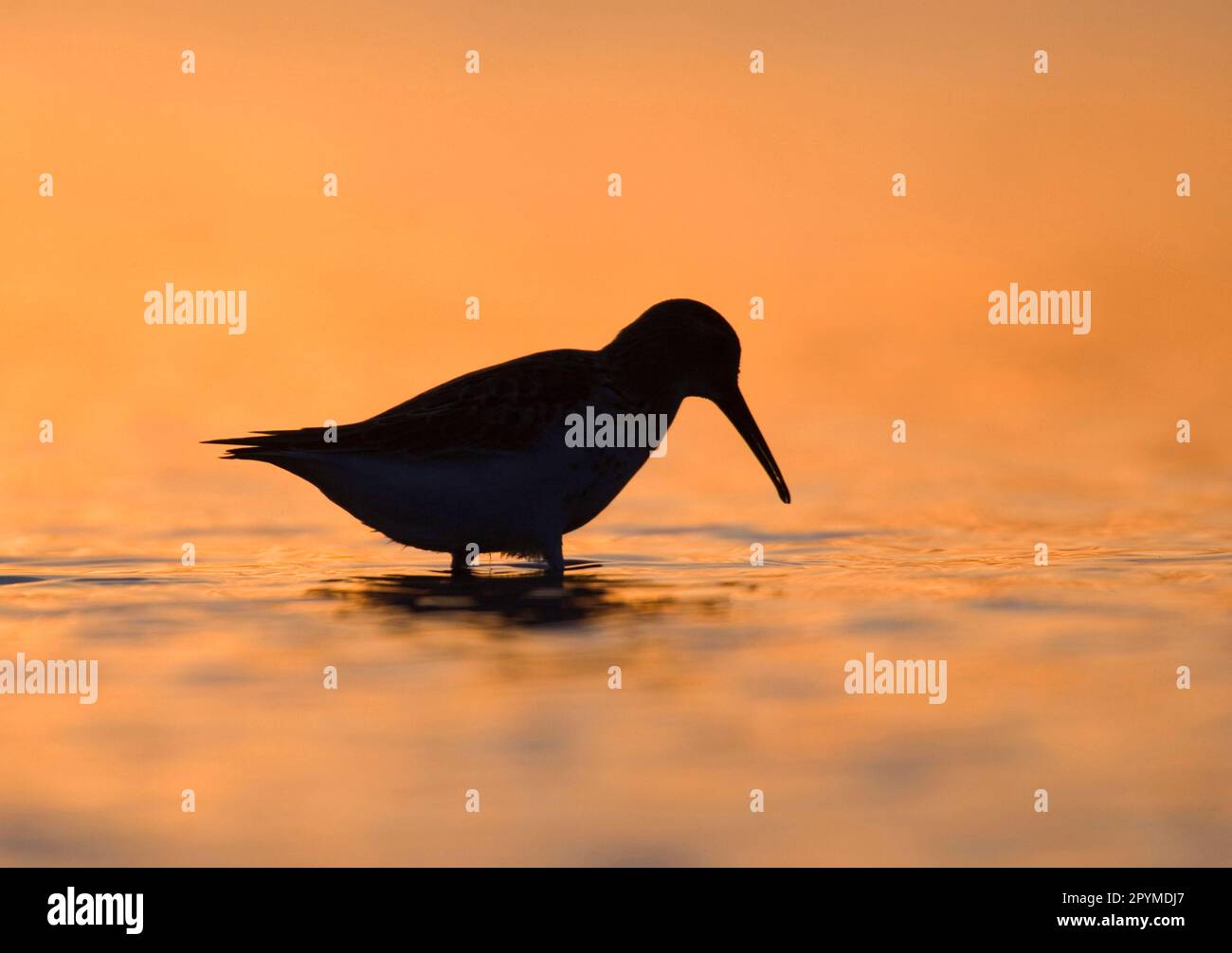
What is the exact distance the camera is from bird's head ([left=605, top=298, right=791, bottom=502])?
11.5 meters

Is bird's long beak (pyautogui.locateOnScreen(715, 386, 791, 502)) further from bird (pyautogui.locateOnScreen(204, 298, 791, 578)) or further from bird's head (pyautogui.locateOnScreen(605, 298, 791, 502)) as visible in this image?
bird (pyautogui.locateOnScreen(204, 298, 791, 578))

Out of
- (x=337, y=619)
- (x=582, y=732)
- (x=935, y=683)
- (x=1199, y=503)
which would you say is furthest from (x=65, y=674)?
(x=1199, y=503)

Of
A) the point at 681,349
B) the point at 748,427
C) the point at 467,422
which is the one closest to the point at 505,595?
the point at 467,422

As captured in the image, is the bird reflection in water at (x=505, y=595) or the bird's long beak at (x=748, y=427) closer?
the bird reflection in water at (x=505, y=595)

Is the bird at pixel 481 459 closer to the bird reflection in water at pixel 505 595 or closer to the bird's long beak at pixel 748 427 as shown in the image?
the bird reflection in water at pixel 505 595

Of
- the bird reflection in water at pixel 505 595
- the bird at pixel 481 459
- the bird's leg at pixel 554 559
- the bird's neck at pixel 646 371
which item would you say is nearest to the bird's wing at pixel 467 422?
the bird at pixel 481 459

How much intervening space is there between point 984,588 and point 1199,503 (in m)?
3.67

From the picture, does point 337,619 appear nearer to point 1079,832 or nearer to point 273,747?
point 273,747

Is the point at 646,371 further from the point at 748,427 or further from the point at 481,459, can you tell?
the point at 481,459

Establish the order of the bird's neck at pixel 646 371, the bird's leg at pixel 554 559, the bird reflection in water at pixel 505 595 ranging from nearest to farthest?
the bird reflection in water at pixel 505 595
the bird's leg at pixel 554 559
the bird's neck at pixel 646 371

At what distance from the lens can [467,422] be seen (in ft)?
34.6

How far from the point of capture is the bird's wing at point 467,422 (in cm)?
1045

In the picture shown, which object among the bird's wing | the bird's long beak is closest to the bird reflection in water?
the bird's wing

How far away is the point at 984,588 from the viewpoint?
1030 centimetres
